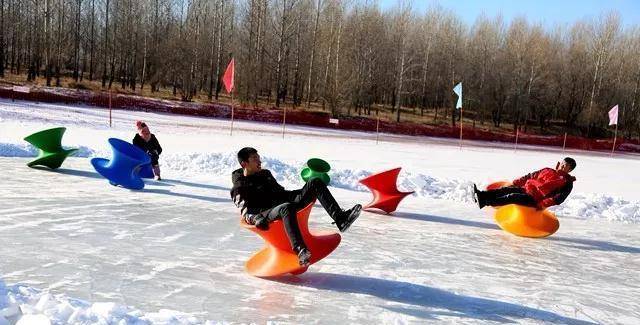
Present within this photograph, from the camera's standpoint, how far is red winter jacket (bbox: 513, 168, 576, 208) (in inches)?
332

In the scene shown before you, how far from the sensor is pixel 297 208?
17.8 feet

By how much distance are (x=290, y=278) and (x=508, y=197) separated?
4.20 m

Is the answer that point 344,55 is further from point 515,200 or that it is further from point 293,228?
point 293,228

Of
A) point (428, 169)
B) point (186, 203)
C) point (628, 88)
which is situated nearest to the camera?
point (186, 203)

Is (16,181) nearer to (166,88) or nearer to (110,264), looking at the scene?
(110,264)

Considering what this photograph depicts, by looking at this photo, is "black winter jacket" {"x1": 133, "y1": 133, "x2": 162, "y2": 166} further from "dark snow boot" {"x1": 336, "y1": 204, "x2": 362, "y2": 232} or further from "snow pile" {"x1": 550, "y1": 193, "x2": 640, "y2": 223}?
"snow pile" {"x1": 550, "y1": 193, "x2": 640, "y2": 223}

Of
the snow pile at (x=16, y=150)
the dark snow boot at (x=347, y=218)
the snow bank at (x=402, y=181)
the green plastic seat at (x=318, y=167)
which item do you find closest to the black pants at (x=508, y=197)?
the snow bank at (x=402, y=181)

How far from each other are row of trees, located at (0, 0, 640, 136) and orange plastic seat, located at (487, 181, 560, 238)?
31846 mm

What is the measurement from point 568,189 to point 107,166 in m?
7.60

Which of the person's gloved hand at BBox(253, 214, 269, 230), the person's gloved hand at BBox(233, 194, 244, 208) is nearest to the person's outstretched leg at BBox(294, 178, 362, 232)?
the person's gloved hand at BBox(253, 214, 269, 230)

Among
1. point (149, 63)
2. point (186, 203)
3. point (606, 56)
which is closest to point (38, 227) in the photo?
point (186, 203)

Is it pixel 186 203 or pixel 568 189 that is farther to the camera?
pixel 186 203

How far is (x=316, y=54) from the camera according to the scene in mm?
45750

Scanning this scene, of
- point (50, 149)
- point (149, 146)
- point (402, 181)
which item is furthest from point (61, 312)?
point (402, 181)
